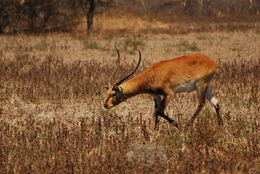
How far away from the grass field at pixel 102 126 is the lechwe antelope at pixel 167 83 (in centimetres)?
38

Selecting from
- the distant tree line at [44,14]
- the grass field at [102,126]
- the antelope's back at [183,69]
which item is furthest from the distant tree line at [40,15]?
the antelope's back at [183,69]

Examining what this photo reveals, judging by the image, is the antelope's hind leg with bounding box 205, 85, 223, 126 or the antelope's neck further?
the antelope's neck

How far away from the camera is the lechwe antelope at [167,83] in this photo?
6.70 m

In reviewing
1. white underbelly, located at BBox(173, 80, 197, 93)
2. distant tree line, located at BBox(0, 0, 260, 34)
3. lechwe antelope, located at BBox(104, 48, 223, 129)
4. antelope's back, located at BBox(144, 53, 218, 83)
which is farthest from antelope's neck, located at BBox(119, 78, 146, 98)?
distant tree line, located at BBox(0, 0, 260, 34)

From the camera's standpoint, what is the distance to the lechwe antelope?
6.70 metres

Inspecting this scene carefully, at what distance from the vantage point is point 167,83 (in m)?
6.75

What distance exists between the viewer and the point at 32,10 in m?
32.9

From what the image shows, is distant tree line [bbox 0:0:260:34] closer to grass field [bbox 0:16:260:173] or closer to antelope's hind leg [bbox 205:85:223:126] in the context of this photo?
grass field [bbox 0:16:260:173]

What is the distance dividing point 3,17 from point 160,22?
1539 cm

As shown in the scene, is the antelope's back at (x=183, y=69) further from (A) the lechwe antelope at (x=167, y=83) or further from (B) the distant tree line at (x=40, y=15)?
(B) the distant tree line at (x=40, y=15)

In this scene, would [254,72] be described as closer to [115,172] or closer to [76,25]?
[115,172]

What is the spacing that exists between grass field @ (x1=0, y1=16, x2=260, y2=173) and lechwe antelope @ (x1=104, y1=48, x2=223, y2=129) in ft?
1.26

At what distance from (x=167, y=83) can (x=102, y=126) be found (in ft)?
4.79

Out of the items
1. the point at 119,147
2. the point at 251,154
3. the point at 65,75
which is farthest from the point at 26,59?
the point at 251,154
